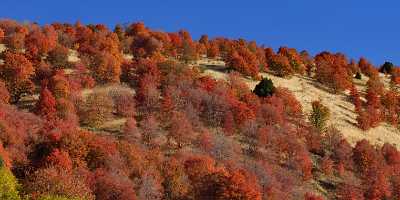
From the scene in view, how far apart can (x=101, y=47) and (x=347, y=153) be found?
5103cm

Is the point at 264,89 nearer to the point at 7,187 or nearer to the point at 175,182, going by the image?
the point at 175,182

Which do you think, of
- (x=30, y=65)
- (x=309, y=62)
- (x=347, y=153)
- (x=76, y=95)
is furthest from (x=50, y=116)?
(x=309, y=62)

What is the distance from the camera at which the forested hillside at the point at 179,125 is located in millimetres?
69938

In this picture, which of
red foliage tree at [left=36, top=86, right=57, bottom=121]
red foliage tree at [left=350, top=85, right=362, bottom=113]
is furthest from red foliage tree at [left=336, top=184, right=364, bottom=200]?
red foliage tree at [left=36, top=86, right=57, bottom=121]

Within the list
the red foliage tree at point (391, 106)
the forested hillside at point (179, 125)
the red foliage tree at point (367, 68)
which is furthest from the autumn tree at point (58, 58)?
the red foliage tree at point (367, 68)

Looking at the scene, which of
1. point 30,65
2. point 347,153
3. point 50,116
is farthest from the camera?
point 30,65

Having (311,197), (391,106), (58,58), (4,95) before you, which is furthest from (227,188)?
(391,106)

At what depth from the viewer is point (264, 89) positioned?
362ft

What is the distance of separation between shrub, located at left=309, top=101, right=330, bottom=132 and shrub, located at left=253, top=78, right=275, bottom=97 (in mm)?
7652

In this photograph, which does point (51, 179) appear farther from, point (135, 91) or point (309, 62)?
point (309, 62)

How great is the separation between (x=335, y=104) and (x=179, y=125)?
42.0m

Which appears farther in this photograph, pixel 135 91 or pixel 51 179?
pixel 135 91

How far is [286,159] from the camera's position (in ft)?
297

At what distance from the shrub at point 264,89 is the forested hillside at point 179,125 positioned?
26 centimetres
